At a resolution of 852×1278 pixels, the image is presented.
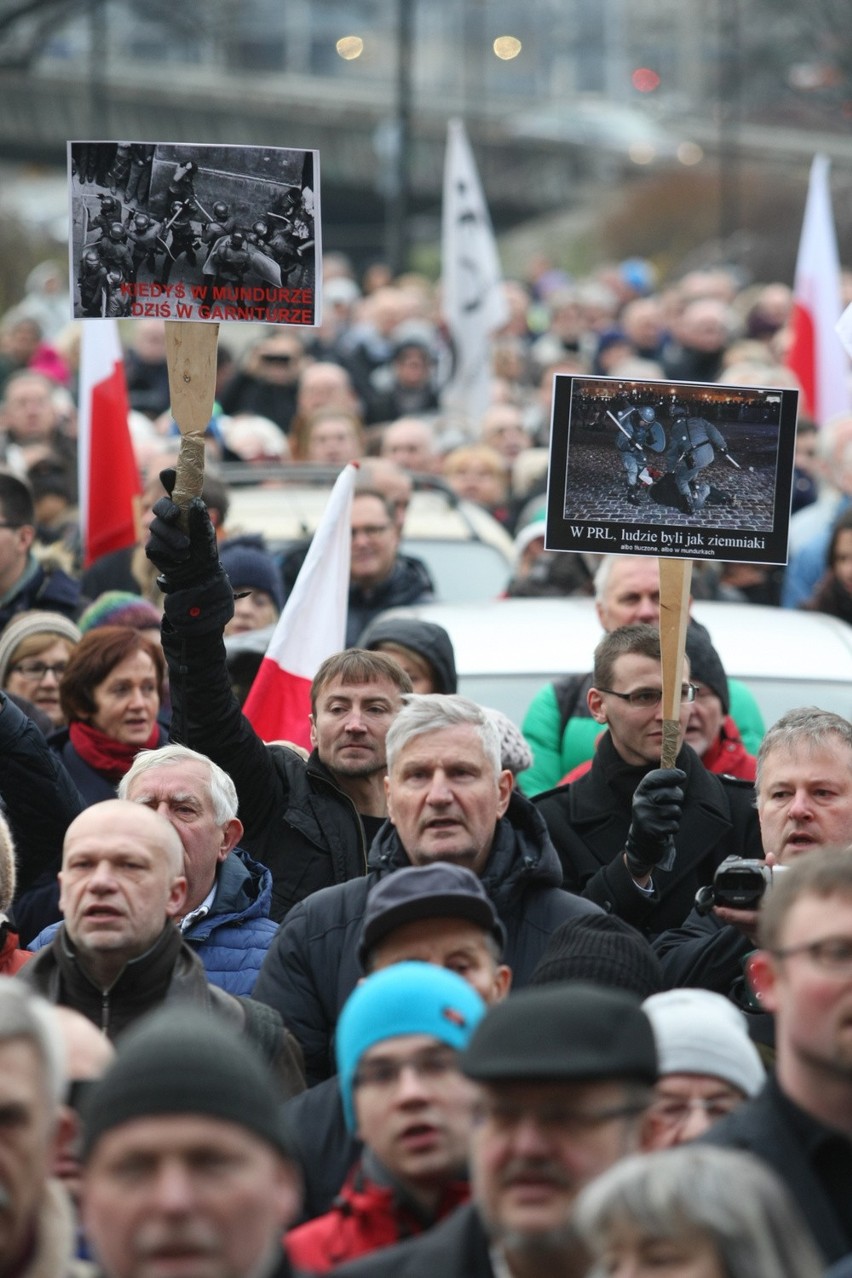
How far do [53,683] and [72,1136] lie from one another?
4244mm

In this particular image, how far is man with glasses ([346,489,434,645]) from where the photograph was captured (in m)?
9.89

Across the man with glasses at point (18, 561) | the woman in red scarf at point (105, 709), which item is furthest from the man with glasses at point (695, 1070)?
the man with glasses at point (18, 561)

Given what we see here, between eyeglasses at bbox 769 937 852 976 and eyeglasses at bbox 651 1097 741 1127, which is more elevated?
eyeglasses at bbox 769 937 852 976

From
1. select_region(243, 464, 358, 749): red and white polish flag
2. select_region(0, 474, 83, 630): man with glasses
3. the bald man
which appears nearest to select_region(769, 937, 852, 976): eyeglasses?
the bald man

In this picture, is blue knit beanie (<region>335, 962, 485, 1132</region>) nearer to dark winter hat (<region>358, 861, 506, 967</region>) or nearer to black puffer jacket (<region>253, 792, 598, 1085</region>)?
dark winter hat (<region>358, 861, 506, 967</region>)

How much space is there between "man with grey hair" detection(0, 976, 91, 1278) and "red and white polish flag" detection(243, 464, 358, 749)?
14.3ft

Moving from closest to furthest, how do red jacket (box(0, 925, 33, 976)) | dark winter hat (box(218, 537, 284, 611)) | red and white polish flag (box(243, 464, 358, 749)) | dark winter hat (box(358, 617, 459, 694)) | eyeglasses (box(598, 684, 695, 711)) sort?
red jacket (box(0, 925, 33, 976)), eyeglasses (box(598, 684, 695, 711)), dark winter hat (box(358, 617, 459, 694)), red and white polish flag (box(243, 464, 358, 749)), dark winter hat (box(218, 537, 284, 611))

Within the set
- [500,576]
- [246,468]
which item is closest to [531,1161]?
[500,576]

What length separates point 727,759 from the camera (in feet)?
25.1

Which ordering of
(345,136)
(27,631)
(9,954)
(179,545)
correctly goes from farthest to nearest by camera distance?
(345,136)
(27,631)
(179,545)
(9,954)

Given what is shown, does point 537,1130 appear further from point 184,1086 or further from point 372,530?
point 372,530

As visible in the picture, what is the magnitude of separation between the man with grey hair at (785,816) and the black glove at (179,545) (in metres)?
1.54

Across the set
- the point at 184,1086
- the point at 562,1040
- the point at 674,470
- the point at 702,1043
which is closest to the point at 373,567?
the point at 674,470

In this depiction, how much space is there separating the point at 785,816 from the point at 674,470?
1.24 metres
